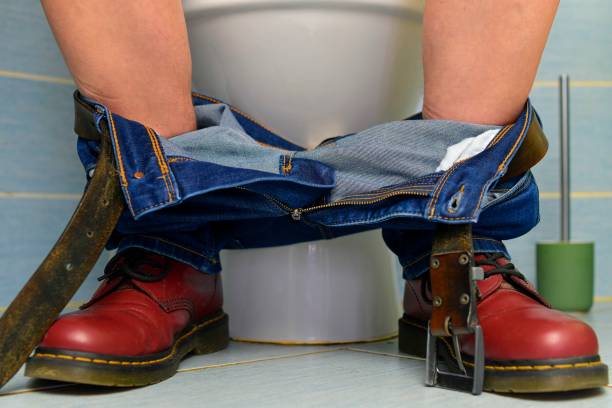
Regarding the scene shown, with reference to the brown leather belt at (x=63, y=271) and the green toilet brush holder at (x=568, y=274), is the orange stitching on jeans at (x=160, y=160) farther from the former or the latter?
the green toilet brush holder at (x=568, y=274)

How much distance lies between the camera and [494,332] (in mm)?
624

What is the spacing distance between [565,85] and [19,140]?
102cm

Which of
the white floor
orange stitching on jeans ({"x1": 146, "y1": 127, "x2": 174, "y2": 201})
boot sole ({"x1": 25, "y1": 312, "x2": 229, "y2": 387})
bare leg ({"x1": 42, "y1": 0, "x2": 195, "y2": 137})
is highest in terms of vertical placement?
bare leg ({"x1": 42, "y1": 0, "x2": 195, "y2": 137})

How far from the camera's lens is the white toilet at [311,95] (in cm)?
86

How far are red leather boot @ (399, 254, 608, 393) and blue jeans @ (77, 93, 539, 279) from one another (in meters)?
0.07

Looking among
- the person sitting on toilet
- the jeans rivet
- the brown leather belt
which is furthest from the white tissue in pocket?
the brown leather belt

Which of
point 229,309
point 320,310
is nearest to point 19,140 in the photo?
point 229,309

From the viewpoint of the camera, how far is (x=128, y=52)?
72cm

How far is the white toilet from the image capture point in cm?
86

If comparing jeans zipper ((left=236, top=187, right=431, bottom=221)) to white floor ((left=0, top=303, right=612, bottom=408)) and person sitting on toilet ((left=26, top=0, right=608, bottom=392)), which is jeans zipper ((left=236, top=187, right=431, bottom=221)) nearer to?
person sitting on toilet ((left=26, top=0, right=608, bottom=392))

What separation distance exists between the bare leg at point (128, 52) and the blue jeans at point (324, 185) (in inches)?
1.2

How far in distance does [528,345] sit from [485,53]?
11.6 inches

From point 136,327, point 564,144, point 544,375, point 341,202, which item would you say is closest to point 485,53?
point 341,202

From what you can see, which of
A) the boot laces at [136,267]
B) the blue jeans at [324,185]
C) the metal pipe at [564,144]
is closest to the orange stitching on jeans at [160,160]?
the blue jeans at [324,185]
